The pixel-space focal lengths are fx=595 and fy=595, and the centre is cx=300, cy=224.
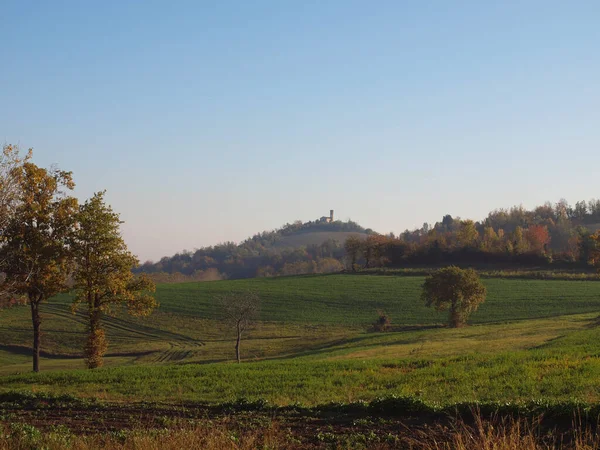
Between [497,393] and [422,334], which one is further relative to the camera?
[422,334]

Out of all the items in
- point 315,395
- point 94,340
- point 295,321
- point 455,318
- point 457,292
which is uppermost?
point 457,292

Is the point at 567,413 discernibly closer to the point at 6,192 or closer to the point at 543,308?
the point at 6,192

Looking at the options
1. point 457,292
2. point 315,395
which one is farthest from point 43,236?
point 457,292

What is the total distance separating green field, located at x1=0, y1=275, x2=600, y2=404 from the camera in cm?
1920

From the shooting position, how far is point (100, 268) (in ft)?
110

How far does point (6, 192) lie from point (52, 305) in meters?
65.3

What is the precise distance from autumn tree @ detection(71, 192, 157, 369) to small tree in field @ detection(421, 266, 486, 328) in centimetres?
3578

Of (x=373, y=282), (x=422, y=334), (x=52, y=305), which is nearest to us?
(x=422, y=334)

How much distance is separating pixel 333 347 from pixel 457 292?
18768 millimetres

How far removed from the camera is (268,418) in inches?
558

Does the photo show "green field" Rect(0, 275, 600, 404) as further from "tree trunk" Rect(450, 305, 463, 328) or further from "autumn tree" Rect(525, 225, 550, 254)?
"autumn tree" Rect(525, 225, 550, 254)

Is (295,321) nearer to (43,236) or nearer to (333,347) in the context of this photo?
(333,347)

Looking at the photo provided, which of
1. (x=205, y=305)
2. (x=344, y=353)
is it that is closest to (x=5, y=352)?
(x=205, y=305)

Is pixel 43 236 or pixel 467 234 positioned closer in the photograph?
pixel 43 236
